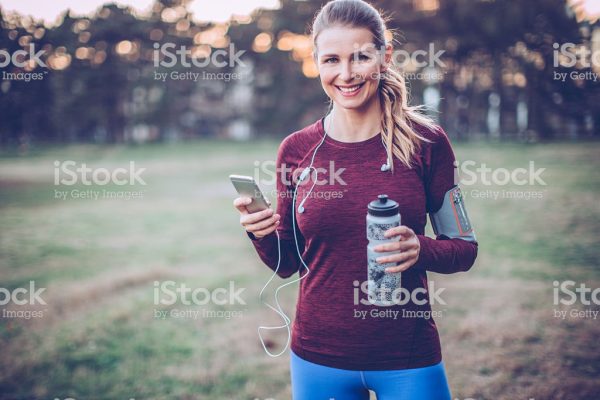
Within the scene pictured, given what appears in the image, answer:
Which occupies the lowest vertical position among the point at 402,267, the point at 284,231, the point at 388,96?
the point at 402,267

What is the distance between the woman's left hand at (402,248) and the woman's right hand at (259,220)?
47 centimetres

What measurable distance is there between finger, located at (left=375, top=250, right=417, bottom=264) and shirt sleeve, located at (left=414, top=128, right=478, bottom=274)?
0.08 meters

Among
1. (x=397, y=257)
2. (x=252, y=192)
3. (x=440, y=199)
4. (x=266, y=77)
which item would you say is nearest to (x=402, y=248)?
(x=397, y=257)

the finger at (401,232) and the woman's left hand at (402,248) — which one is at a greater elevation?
the finger at (401,232)

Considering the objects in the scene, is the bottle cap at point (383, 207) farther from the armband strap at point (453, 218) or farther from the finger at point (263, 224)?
the finger at point (263, 224)

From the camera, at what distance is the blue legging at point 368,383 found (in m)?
1.77

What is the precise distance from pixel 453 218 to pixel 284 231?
0.71 metres

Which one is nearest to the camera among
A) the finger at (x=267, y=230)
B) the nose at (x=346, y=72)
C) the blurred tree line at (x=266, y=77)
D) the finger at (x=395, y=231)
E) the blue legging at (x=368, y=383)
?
the finger at (x=395, y=231)

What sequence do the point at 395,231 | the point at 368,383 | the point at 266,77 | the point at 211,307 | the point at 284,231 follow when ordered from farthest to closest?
the point at 266,77
the point at 211,307
the point at 284,231
the point at 368,383
the point at 395,231

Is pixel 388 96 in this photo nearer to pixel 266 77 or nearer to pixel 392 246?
pixel 392 246

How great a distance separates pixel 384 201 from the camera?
1.70 m

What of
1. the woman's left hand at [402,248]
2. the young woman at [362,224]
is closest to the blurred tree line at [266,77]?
the young woman at [362,224]

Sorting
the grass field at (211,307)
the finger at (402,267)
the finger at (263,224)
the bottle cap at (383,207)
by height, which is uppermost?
the bottle cap at (383,207)

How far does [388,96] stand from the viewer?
2.00 meters
